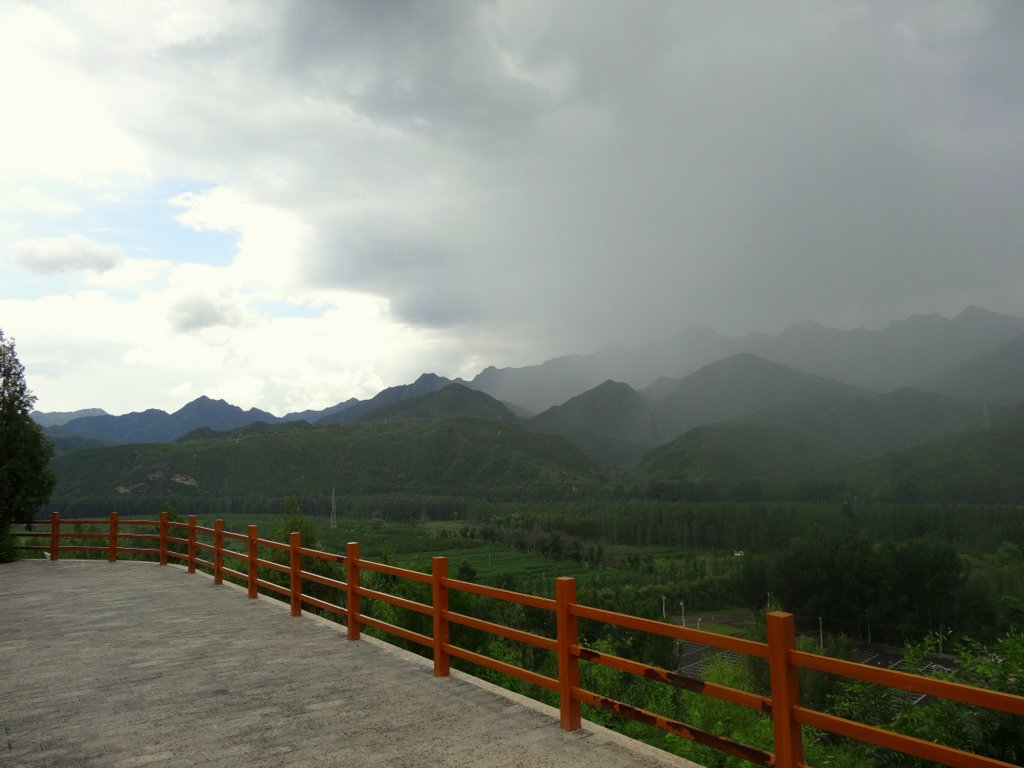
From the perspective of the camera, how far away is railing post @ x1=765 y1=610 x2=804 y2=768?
396 centimetres

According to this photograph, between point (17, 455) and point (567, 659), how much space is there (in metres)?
19.9

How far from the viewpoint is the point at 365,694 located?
6715 millimetres

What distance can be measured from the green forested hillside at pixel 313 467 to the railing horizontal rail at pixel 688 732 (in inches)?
4504

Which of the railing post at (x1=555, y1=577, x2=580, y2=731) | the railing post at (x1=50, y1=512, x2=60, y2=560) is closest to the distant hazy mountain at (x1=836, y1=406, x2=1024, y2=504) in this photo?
the railing post at (x1=50, y1=512, x2=60, y2=560)

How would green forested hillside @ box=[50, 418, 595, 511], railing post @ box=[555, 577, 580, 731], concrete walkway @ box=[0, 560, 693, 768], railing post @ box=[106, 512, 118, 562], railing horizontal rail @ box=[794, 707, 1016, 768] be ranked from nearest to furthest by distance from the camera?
railing horizontal rail @ box=[794, 707, 1016, 768] → concrete walkway @ box=[0, 560, 693, 768] → railing post @ box=[555, 577, 580, 731] → railing post @ box=[106, 512, 118, 562] → green forested hillside @ box=[50, 418, 595, 511]

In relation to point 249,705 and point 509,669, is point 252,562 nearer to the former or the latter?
point 249,705

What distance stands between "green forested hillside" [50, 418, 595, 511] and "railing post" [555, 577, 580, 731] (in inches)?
4488

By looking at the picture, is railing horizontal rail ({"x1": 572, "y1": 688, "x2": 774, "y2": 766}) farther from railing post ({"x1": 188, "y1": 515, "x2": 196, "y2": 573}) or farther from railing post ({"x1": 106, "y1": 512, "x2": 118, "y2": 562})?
railing post ({"x1": 106, "y1": 512, "x2": 118, "y2": 562})

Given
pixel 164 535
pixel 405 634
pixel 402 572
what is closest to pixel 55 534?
pixel 164 535

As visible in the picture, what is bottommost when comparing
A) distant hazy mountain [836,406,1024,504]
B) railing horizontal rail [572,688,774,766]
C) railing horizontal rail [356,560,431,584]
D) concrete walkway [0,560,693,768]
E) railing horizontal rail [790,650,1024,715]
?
distant hazy mountain [836,406,1024,504]

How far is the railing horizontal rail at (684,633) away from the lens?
424 centimetres

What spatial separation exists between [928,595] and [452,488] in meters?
112

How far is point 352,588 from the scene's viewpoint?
904 cm

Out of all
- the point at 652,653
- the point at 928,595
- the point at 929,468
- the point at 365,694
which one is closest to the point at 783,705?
the point at 365,694
